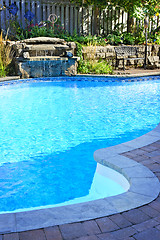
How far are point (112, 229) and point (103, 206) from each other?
288mm

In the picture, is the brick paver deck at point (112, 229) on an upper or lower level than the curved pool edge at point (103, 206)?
lower

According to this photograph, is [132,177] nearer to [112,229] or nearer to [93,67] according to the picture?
[112,229]

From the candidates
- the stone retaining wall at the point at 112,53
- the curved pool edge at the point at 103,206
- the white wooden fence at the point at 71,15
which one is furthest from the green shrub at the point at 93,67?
the curved pool edge at the point at 103,206

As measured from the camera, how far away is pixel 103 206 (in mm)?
2170

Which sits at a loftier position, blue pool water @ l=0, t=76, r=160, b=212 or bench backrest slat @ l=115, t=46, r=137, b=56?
bench backrest slat @ l=115, t=46, r=137, b=56

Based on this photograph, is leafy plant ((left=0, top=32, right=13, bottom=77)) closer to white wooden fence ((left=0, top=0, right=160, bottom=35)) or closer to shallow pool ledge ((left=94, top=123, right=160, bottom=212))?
white wooden fence ((left=0, top=0, right=160, bottom=35))

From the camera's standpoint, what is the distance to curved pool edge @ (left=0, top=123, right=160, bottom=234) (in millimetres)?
1943

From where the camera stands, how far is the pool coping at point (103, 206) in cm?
194

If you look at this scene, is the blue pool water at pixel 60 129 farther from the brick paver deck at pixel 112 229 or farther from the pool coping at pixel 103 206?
the brick paver deck at pixel 112 229

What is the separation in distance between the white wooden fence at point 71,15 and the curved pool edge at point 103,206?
9.24 metres

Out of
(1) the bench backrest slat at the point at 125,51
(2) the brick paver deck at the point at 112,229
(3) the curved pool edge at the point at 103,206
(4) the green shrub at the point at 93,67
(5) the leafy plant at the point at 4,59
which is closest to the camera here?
(2) the brick paver deck at the point at 112,229

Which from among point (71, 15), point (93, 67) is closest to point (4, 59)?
point (93, 67)

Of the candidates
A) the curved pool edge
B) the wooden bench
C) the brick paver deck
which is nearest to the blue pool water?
the curved pool edge

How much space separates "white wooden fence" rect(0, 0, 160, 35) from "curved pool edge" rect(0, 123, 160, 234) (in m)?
9.24
